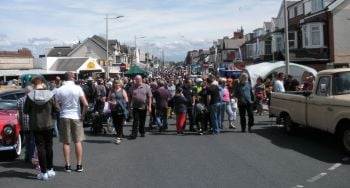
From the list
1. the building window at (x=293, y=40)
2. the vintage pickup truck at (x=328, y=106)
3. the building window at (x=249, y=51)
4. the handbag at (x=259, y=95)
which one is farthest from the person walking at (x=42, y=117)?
the building window at (x=249, y=51)

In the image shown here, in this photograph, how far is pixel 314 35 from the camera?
4203 cm

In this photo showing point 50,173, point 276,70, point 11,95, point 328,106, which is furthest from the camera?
point 276,70

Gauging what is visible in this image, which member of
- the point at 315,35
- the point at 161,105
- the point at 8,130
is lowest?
the point at 8,130

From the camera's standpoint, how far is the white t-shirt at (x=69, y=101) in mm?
8712

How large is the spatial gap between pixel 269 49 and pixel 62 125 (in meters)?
49.8

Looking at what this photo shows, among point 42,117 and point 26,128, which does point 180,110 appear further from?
point 42,117

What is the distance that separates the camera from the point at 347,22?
1577 inches

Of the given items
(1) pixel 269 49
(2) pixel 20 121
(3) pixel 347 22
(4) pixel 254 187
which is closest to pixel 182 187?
(4) pixel 254 187

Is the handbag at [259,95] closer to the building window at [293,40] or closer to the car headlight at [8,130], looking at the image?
the car headlight at [8,130]

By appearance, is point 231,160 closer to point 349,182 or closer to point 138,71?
point 349,182

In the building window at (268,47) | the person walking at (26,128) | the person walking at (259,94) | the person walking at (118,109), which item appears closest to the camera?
the person walking at (26,128)

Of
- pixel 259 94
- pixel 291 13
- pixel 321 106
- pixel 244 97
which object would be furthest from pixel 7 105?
pixel 291 13

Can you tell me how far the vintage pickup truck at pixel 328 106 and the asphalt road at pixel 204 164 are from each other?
48 cm

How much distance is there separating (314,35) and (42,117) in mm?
37325
